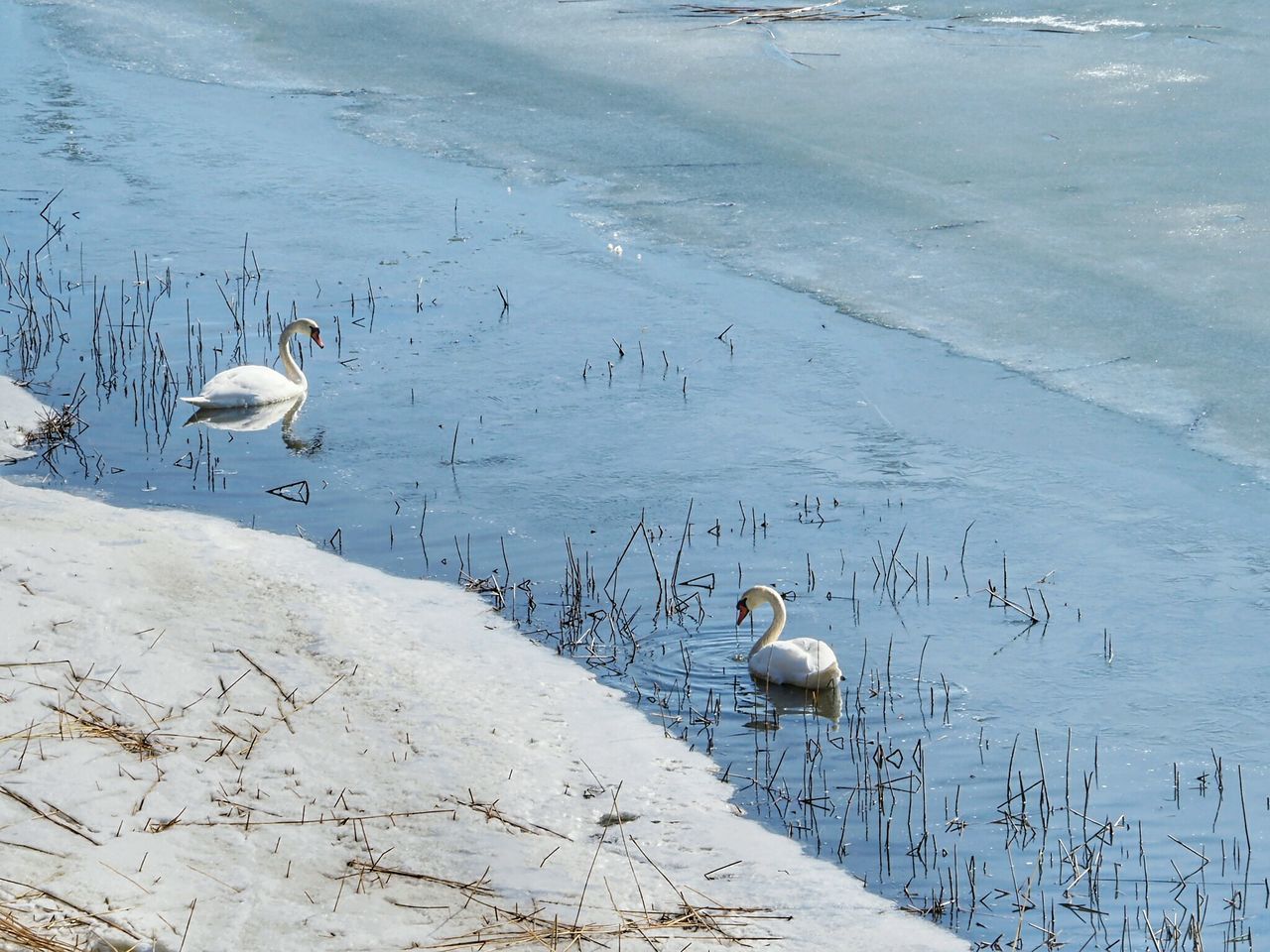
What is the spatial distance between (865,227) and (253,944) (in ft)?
26.3

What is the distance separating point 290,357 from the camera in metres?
8.75

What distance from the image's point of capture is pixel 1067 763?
17.2 ft

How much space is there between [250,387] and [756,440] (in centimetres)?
268

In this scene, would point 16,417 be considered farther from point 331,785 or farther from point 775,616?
point 775,616

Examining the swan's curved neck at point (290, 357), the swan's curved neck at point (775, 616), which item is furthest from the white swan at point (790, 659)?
the swan's curved neck at point (290, 357)

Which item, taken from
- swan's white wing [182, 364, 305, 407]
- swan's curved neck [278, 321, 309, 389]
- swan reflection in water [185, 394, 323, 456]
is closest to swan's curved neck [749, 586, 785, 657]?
swan reflection in water [185, 394, 323, 456]

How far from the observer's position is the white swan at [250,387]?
27.5 ft

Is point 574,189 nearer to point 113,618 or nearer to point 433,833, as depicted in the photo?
point 113,618

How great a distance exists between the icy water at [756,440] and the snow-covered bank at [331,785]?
1.07 ft

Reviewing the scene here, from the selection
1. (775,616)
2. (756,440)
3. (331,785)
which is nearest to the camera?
(331,785)

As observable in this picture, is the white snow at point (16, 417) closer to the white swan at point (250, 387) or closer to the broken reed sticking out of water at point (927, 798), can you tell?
the white swan at point (250, 387)

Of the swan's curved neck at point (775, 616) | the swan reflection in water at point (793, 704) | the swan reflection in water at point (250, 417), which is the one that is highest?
the swan's curved neck at point (775, 616)

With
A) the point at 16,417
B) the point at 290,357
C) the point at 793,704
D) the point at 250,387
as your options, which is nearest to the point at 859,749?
the point at 793,704

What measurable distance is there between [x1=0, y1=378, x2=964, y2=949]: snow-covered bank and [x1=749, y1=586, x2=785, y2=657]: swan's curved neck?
25.8 inches
